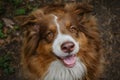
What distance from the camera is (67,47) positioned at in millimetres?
4590

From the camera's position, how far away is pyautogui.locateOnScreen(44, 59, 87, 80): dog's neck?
16.6ft

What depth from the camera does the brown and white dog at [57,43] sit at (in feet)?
16.0

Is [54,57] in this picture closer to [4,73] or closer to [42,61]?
[42,61]

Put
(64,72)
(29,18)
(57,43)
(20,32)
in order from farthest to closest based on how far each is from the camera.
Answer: (20,32) → (64,72) → (29,18) → (57,43)

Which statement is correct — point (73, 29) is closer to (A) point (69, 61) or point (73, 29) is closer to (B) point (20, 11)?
(A) point (69, 61)

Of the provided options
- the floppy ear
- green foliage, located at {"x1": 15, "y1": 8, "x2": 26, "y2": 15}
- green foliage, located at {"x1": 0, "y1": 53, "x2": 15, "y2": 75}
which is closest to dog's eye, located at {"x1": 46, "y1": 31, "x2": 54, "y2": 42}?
the floppy ear

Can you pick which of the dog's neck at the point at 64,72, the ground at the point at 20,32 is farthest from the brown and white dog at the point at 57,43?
the ground at the point at 20,32

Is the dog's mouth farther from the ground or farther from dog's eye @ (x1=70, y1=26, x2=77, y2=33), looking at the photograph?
the ground

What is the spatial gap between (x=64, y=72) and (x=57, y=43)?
60 cm

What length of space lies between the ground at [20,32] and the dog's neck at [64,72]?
827 mm

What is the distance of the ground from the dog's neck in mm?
827

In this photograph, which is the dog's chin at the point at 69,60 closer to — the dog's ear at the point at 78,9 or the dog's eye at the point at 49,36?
the dog's eye at the point at 49,36

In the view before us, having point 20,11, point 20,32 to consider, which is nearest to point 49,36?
point 20,32

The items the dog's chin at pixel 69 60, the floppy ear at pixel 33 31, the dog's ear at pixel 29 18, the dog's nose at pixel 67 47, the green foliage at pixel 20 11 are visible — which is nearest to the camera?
the dog's nose at pixel 67 47
